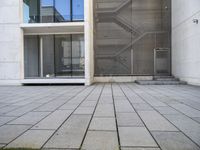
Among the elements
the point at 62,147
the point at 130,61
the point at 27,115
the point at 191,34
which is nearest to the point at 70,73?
the point at 130,61

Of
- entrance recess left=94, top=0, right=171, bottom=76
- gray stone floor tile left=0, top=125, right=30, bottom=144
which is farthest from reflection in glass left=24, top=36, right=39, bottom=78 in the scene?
gray stone floor tile left=0, top=125, right=30, bottom=144

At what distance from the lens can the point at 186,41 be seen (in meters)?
16.4

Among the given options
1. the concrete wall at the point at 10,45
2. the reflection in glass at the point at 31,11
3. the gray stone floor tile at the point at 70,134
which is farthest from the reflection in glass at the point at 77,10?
the gray stone floor tile at the point at 70,134

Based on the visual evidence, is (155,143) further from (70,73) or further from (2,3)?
(2,3)

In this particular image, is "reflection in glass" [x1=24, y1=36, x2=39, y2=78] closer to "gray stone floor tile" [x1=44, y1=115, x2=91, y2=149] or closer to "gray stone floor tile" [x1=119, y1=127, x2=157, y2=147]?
"gray stone floor tile" [x1=44, y1=115, x2=91, y2=149]

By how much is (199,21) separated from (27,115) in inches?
483

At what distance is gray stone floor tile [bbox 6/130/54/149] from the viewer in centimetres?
364

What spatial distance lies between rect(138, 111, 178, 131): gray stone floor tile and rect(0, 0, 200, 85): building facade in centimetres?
977

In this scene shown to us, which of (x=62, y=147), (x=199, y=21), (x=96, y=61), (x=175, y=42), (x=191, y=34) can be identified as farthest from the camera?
(x=96, y=61)

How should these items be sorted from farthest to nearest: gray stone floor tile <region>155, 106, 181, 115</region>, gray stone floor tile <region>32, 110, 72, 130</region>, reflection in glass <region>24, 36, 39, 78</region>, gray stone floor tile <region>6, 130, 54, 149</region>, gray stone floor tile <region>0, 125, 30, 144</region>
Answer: reflection in glass <region>24, 36, 39, 78</region>, gray stone floor tile <region>155, 106, 181, 115</region>, gray stone floor tile <region>32, 110, 72, 130</region>, gray stone floor tile <region>0, 125, 30, 144</region>, gray stone floor tile <region>6, 130, 54, 149</region>

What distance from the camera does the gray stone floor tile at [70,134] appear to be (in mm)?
3678

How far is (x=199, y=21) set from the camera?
46.5 feet

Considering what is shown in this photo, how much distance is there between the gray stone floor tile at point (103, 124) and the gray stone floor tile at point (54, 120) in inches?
28.9

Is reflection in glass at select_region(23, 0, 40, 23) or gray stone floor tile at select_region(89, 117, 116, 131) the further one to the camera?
reflection in glass at select_region(23, 0, 40, 23)
